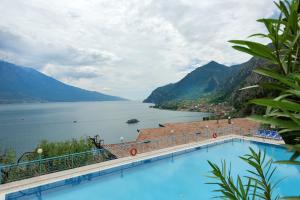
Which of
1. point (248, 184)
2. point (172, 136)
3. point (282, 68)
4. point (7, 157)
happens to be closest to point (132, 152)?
point (172, 136)

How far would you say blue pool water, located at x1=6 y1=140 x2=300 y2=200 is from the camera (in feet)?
31.3

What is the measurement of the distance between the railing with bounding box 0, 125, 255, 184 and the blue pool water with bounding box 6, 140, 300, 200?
111 centimetres

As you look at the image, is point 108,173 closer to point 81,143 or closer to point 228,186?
point 81,143

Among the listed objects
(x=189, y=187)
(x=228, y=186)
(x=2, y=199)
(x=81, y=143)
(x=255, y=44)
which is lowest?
(x=189, y=187)

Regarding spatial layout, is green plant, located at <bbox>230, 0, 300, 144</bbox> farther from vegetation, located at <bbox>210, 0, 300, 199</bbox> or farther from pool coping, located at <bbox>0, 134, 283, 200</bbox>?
pool coping, located at <bbox>0, 134, 283, 200</bbox>

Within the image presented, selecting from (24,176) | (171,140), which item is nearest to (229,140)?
(171,140)

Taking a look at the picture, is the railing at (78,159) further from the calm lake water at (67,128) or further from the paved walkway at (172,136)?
the calm lake water at (67,128)

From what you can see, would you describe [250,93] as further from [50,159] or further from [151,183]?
[50,159]

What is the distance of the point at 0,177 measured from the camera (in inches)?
357

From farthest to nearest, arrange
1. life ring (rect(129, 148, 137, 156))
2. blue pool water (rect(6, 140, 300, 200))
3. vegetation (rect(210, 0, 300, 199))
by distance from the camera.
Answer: life ring (rect(129, 148, 137, 156)) < blue pool water (rect(6, 140, 300, 200)) < vegetation (rect(210, 0, 300, 199))

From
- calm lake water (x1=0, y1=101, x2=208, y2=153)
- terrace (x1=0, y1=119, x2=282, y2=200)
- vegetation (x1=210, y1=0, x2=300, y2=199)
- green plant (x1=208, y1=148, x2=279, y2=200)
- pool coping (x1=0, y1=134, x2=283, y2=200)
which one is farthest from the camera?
calm lake water (x1=0, y1=101, x2=208, y2=153)

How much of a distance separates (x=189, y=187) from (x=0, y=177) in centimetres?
677

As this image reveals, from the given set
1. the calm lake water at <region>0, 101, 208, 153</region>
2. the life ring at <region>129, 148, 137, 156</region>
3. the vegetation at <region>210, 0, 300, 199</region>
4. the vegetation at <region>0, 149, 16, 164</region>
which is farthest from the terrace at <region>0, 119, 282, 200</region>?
the vegetation at <region>210, 0, 300, 199</region>

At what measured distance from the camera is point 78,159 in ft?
38.2
